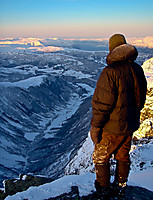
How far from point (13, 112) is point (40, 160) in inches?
2391

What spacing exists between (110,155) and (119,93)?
5.65ft

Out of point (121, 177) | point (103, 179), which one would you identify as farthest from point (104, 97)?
point (121, 177)

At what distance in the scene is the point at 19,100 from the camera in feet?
468

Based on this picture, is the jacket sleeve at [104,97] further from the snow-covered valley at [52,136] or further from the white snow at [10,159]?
the white snow at [10,159]

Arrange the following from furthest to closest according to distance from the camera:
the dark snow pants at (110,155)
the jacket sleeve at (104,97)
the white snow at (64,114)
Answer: the white snow at (64,114)
the dark snow pants at (110,155)
the jacket sleeve at (104,97)

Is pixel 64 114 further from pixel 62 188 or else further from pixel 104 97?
pixel 104 97

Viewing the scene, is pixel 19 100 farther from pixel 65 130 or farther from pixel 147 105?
pixel 147 105

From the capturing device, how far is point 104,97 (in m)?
3.84

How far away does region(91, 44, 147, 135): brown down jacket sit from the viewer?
3832mm

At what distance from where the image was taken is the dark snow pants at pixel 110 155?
4.39 metres

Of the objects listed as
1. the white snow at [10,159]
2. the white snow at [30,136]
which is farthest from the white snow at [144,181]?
the white snow at [30,136]

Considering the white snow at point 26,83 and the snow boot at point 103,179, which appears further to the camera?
the white snow at point 26,83

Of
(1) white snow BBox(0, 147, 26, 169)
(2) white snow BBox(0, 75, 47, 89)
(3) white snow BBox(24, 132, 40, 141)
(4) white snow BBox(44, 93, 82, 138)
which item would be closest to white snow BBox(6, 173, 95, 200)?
(1) white snow BBox(0, 147, 26, 169)

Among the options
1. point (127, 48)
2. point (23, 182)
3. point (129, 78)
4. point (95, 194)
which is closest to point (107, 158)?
point (95, 194)
